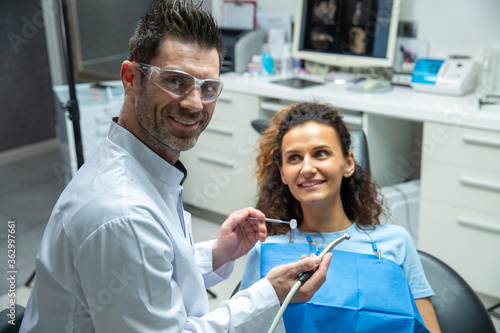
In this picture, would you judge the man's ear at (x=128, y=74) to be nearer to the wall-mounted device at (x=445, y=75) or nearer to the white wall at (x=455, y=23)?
the wall-mounted device at (x=445, y=75)

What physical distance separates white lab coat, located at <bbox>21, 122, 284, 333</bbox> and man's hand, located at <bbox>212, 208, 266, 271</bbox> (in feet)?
0.71

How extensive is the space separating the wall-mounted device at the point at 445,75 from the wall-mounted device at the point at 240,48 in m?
1.10

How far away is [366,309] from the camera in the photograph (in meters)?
1.52

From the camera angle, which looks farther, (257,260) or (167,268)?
(257,260)

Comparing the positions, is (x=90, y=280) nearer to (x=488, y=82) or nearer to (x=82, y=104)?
(x=82, y=104)

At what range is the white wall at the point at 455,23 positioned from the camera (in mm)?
2911

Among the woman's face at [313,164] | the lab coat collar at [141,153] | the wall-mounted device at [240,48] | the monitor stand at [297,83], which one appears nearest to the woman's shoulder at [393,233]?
the woman's face at [313,164]

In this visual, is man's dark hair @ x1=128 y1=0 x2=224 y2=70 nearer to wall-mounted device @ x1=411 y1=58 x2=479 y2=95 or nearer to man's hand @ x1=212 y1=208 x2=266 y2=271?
man's hand @ x1=212 y1=208 x2=266 y2=271

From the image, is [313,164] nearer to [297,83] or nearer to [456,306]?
[456,306]

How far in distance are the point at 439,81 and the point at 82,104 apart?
1.92 metres

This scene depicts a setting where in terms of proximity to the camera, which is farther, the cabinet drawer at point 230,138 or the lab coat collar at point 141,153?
the cabinet drawer at point 230,138

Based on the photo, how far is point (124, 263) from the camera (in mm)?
1014

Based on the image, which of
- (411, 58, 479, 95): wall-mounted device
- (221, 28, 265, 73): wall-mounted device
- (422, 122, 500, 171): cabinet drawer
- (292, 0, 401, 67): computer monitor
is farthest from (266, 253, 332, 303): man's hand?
(221, 28, 265, 73): wall-mounted device

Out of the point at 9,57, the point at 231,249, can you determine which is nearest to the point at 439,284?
the point at 231,249
